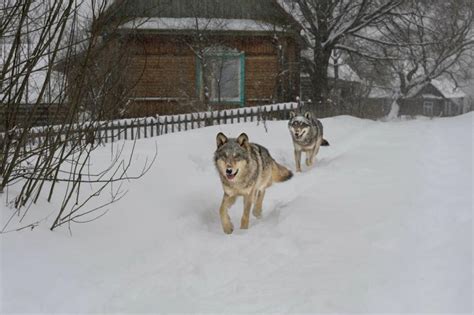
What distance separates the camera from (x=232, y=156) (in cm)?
696

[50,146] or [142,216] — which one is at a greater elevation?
[50,146]

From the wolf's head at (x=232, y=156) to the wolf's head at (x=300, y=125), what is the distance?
4763 millimetres

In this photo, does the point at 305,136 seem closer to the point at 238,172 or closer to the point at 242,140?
the point at 242,140

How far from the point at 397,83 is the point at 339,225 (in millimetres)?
39739

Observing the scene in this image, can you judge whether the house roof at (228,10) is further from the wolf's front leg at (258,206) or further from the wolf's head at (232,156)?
the wolf's head at (232,156)

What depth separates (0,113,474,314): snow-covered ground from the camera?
14.2ft

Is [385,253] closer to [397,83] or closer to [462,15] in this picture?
[462,15]

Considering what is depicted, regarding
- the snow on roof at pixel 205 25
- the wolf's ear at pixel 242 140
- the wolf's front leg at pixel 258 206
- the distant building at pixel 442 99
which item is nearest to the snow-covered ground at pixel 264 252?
the wolf's front leg at pixel 258 206

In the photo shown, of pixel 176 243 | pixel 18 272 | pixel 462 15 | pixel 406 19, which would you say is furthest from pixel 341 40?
pixel 18 272

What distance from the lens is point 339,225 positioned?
21.0 feet

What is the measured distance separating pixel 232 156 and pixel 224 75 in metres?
15.6

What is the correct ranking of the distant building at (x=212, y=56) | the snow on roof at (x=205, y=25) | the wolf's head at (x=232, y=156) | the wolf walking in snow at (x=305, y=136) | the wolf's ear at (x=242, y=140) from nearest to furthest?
the wolf's head at (x=232, y=156) → the wolf's ear at (x=242, y=140) → the wolf walking in snow at (x=305, y=136) → the snow on roof at (x=205, y=25) → the distant building at (x=212, y=56)

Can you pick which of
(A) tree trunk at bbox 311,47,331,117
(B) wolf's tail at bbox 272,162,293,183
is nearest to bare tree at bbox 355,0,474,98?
(A) tree trunk at bbox 311,47,331,117

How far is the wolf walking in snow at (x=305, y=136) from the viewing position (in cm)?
1188
